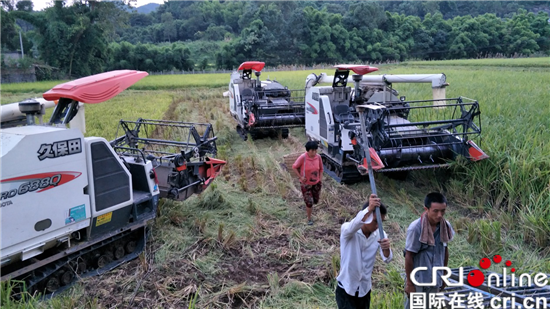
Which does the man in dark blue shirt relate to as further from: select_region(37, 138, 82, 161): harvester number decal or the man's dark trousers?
select_region(37, 138, 82, 161): harvester number decal

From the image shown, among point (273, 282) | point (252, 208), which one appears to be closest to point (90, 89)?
point (273, 282)

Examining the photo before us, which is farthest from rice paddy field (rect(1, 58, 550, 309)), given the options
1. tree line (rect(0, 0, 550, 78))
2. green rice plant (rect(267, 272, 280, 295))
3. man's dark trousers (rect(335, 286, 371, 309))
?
tree line (rect(0, 0, 550, 78))

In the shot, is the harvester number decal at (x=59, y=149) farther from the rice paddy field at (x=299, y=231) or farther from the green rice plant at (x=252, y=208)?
the green rice plant at (x=252, y=208)

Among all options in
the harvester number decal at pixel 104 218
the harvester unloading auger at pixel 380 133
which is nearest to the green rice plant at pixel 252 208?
the harvester unloading auger at pixel 380 133

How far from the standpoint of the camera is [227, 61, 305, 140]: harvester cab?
12.0m

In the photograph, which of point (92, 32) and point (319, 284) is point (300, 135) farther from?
point (92, 32)

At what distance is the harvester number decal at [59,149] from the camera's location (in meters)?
4.09

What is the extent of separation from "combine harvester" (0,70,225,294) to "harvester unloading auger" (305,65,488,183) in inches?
135

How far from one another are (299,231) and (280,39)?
153 ft

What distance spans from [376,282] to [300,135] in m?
9.36

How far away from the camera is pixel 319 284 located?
4.51 m

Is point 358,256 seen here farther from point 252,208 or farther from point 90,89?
point 252,208

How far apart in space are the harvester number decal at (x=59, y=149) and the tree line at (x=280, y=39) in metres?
39.9

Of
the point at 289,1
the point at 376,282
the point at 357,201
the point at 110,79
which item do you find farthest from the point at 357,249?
the point at 289,1
